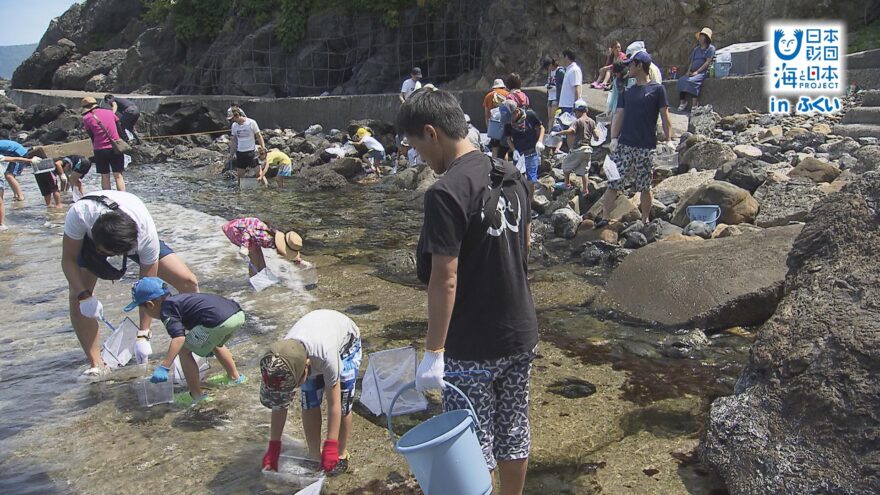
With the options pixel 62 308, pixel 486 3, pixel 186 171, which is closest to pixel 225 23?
pixel 486 3

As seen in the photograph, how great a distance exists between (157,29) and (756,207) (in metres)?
33.2

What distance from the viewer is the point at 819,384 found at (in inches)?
127

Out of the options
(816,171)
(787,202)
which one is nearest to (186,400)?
(787,202)

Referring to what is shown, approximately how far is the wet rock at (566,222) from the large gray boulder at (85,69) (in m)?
36.1

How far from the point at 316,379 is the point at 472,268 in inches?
60.1

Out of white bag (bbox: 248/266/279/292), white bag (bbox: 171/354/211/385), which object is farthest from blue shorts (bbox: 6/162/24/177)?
white bag (bbox: 171/354/211/385)

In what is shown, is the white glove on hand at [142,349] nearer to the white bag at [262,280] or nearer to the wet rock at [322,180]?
the white bag at [262,280]

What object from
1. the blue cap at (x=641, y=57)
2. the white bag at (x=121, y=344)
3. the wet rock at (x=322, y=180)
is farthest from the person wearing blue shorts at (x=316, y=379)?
the wet rock at (x=322, y=180)

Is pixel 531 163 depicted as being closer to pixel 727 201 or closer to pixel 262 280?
pixel 727 201

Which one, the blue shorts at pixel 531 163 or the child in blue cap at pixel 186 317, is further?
the blue shorts at pixel 531 163

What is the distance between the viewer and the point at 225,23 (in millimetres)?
31672

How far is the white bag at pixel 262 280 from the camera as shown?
6957 millimetres

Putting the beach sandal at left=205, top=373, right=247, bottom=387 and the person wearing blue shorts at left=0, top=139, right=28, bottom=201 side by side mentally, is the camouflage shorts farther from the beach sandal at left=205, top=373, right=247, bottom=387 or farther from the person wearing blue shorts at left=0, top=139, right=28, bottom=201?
the person wearing blue shorts at left=0, top=139, right=28, bottom=201

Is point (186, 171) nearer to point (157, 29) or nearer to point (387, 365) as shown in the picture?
point (387, 365)
